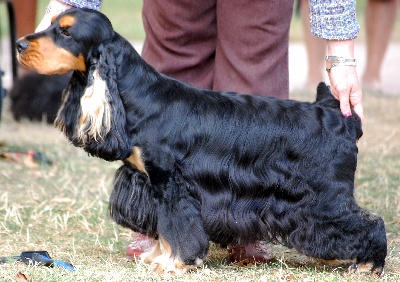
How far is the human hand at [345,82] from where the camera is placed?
Answer: 3.74 meters

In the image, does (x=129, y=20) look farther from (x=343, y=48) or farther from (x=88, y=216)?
(x=343, y=48)

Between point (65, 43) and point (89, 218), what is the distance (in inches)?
61.9

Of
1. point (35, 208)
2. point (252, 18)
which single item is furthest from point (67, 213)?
point (252, 18)

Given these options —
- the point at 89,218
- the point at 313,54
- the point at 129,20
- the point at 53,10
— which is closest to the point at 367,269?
the point at 89,218

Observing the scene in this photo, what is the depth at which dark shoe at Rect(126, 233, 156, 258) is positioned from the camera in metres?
4.02

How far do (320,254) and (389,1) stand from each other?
6.68 m

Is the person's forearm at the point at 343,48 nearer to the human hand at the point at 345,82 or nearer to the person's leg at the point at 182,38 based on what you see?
the human hand at the point at 345,82

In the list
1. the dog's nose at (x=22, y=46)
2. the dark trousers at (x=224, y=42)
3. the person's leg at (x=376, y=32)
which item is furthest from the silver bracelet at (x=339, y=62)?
the person's leg at (x=376, y=32)

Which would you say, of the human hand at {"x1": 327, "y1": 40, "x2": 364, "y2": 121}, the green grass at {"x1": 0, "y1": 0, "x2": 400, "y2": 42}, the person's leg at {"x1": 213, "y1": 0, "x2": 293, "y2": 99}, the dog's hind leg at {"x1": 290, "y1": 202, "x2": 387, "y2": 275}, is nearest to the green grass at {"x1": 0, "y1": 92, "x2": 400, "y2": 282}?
the dog's hind leg at {"x1": 290, "y1": 202, "x2": 387, "y2": 275}

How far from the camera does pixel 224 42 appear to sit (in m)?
4.12

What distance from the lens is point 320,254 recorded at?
364 cm

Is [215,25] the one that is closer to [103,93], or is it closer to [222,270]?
[103,93]

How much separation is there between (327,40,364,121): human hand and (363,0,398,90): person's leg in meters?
6.17

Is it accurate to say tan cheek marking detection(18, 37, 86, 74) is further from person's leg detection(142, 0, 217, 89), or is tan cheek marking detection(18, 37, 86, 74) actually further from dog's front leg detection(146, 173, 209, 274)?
person's leg detection(142, 0, 217, 89)
